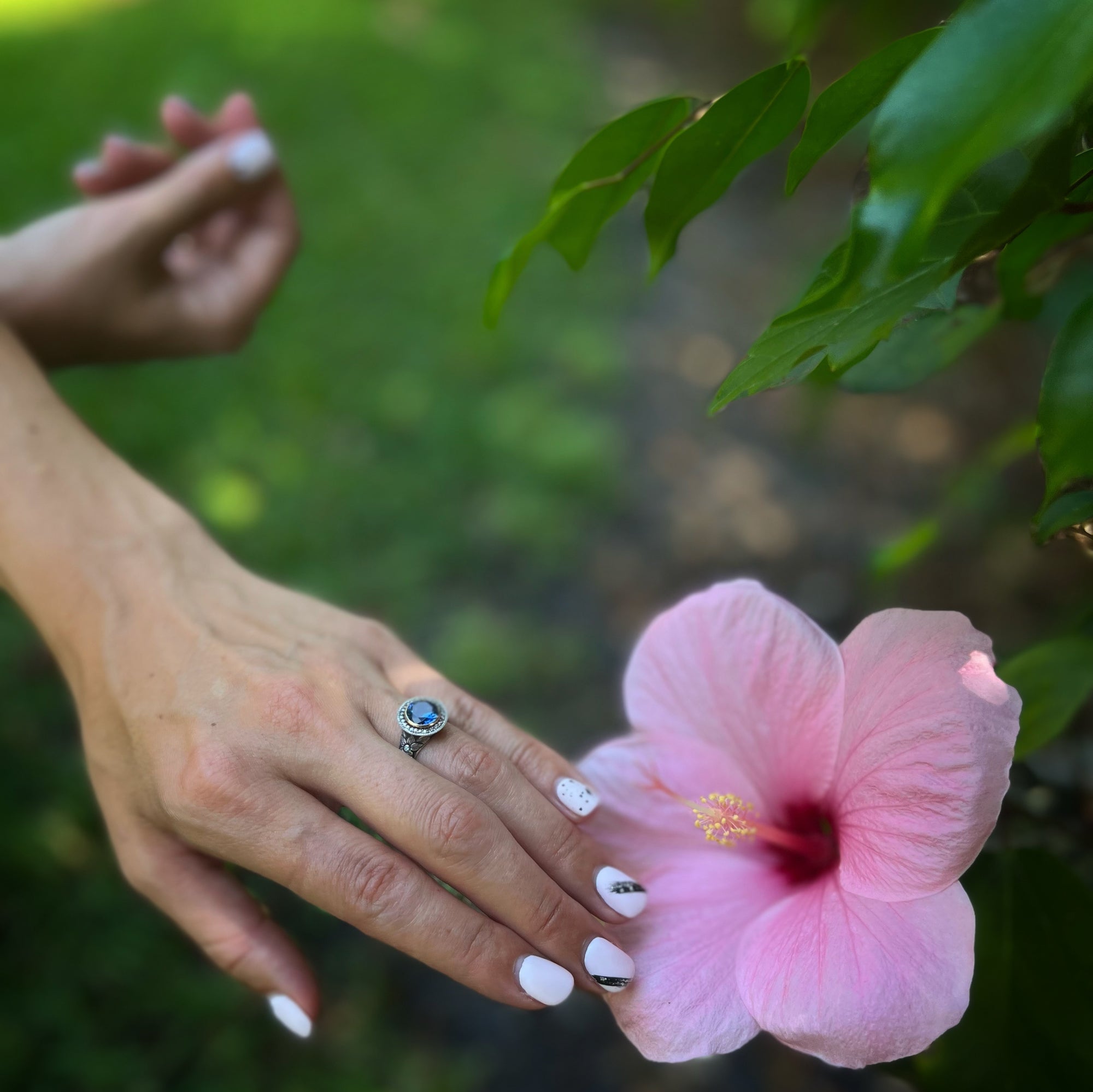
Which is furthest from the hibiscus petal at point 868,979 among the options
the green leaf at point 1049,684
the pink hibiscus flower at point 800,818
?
the green leaf at point 1049,684

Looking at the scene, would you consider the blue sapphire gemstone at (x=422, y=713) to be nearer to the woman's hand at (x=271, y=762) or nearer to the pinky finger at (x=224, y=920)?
the woman's hand at (x=271, y=762)

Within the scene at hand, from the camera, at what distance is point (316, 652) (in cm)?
84

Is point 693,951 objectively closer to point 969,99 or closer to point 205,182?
point 969,99

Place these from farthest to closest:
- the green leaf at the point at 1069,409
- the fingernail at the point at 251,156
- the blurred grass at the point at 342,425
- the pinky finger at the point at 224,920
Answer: the blurred grass at the point at 342,425, the fingernail at the point at 251,156, the pinky finger at the point at 224,920, the green leaf at the point at 1069,409

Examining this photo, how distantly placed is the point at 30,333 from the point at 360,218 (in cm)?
269

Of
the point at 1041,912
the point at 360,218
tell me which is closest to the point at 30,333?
the point at 1041,912

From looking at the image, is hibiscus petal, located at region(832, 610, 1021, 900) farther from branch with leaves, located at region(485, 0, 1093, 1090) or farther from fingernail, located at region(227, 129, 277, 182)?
fingernail, located at region(227, 129, 277, 182)

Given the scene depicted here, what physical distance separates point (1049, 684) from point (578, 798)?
0.39 m

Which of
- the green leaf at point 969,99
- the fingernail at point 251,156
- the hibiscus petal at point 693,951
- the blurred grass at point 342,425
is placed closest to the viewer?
the green leaf at point 969,99

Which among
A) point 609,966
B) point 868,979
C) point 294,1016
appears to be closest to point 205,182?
point 294,1016

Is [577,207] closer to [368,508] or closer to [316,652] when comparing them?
[316,652]

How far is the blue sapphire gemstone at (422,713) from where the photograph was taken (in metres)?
0.77

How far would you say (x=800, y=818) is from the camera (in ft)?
2.61

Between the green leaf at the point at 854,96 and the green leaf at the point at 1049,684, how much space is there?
1.43 feet
